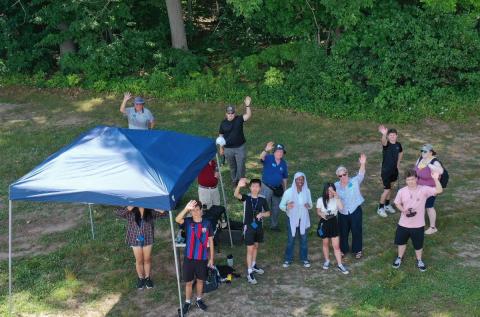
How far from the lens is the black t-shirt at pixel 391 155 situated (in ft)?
31.5

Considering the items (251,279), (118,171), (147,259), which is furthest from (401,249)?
(118,171)

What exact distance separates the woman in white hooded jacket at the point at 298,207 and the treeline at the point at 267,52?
6929 mm

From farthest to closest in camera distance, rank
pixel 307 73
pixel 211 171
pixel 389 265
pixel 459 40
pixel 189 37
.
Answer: pixel 189 37 → pixel 307 73 → pixel 459 40 → pixel 211 171 → pixel 389 265

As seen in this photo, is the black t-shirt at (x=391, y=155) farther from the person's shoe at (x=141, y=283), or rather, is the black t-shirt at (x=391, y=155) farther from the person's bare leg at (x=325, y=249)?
the person's shoe at (x=141, y=283)

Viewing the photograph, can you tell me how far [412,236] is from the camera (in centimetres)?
810

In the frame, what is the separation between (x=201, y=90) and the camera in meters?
16.8

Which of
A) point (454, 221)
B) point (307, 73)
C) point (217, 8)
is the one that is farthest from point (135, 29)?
point (454, 221)

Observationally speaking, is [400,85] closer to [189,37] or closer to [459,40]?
[459,40]

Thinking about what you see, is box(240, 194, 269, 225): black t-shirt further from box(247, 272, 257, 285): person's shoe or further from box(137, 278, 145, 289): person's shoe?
box(137, 278, 145, 289): person's shoe

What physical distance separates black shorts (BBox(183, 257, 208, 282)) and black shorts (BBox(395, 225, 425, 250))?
9.25ft

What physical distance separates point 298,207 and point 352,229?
95 centimetres

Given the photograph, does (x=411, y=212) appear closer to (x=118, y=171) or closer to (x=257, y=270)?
(x=257, y=270)

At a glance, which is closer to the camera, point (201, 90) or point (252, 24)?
point (201, 90)

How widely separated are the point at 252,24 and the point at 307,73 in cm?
371
